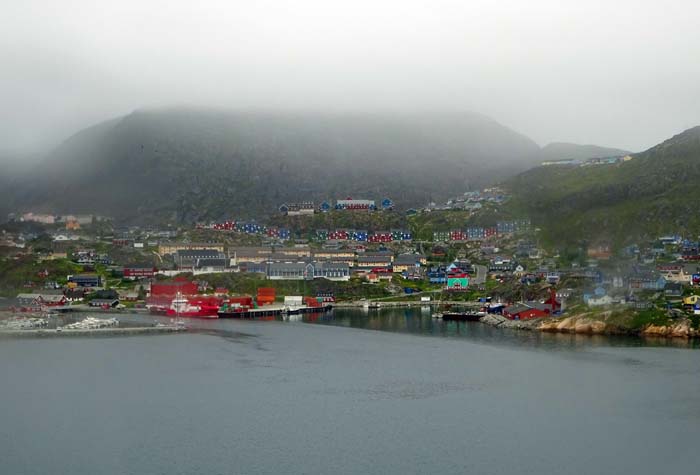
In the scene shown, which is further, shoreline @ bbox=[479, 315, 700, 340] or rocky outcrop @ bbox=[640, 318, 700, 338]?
shoreline @ bbox=[479, 315, 700, 340]

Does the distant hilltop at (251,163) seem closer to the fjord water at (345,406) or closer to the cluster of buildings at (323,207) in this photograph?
the cluster of buildings at (323,207)

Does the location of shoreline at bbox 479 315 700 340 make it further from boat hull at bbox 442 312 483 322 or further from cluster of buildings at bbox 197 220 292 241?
cluster of buildings at bbox 197 220 292 241

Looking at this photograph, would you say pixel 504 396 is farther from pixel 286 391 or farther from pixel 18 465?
pixel 18 465

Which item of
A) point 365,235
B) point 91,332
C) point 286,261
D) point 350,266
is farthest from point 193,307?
point 365,235

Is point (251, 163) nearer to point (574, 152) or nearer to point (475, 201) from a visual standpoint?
point (475, 201)

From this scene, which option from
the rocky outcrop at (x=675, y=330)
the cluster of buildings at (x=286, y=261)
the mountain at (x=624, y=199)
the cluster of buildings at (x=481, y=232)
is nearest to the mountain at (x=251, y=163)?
the cluster of buildings at (x=481, y=232)

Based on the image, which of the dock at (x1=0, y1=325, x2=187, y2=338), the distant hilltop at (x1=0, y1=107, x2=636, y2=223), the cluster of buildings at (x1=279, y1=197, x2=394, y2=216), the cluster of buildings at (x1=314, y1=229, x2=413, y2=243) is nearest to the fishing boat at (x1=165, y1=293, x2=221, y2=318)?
the dock at (x1=0, y1=325, x2=187, y2=338)

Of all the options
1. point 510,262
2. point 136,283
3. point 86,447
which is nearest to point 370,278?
point 510,262
